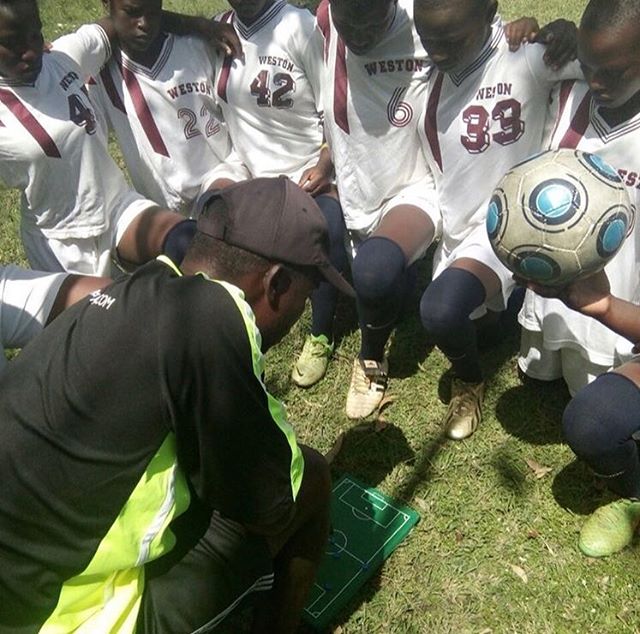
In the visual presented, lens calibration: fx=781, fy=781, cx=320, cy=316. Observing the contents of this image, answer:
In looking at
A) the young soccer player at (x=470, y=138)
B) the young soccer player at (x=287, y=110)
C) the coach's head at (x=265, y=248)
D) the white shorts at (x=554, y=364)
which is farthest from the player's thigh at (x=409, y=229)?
the coach's head at (x=265, y=248)

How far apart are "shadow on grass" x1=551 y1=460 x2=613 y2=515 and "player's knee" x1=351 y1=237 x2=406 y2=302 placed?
1115 millimetres

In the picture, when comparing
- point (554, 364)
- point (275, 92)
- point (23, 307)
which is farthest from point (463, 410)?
point (23, 307)

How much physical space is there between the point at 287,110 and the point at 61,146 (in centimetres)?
118

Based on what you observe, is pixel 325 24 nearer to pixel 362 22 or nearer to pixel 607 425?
pixel 362 22

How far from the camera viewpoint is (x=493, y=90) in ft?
11.1

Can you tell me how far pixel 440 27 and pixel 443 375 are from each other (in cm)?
172

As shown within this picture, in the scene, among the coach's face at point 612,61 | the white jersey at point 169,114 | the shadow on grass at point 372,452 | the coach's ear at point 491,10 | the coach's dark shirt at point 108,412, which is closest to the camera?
the coach's dark shirt at point 108,412

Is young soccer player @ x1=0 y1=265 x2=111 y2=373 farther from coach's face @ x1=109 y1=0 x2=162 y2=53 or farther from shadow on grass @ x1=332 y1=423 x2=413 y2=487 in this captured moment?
coach's face @ x1=109 y1=0 x2=162 y2=53

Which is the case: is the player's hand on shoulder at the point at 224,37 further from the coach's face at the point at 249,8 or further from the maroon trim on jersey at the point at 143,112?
the maroon trim on jersey at the point at 143,112

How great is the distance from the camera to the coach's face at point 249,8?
4.02 m

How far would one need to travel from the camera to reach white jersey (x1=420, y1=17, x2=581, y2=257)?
3.34m

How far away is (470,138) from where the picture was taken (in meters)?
3.50

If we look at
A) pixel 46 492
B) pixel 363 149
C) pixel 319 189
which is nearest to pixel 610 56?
pixel 363 149

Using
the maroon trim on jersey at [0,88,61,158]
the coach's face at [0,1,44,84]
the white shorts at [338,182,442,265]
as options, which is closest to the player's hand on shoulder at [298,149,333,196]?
the white shorts at [338,182,442,265]
